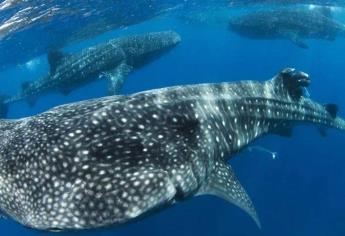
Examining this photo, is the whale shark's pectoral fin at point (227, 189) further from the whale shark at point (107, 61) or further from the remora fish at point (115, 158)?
the whale shark at point (107, 61)

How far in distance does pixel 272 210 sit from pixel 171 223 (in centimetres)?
461

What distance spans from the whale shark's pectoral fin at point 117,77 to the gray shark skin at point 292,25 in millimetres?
10583

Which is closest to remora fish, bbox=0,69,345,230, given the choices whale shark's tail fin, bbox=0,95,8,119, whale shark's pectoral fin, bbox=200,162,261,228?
whale shark's pectoral fin, bbox=200,162,261,228

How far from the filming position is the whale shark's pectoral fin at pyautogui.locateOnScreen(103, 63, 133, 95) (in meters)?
15.1

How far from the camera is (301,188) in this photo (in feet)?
62.1

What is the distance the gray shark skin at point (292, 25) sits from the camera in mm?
22750

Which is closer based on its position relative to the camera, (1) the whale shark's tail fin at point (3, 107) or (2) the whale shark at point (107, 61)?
(2) the whale shark at point (107, 61)

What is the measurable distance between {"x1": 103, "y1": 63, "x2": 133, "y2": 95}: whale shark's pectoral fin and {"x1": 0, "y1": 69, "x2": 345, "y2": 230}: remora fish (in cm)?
903

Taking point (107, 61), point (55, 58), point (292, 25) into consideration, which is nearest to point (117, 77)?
point (107, 61)

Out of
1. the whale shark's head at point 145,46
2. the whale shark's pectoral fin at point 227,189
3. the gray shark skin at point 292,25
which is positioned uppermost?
the whale shark's pectoral fin at point 227,189

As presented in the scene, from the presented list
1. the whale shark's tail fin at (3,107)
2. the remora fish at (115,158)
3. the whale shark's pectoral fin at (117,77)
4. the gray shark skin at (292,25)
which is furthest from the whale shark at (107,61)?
the remora fish at (115,158)

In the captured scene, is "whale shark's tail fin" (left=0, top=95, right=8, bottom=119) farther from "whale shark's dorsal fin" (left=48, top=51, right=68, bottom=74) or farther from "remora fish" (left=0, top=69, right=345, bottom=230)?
"remora fish" (left=0, top=69, right=345, bottom=230)

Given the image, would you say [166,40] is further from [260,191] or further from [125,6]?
[260,191]

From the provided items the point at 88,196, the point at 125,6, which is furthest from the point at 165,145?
the point at 125,6
